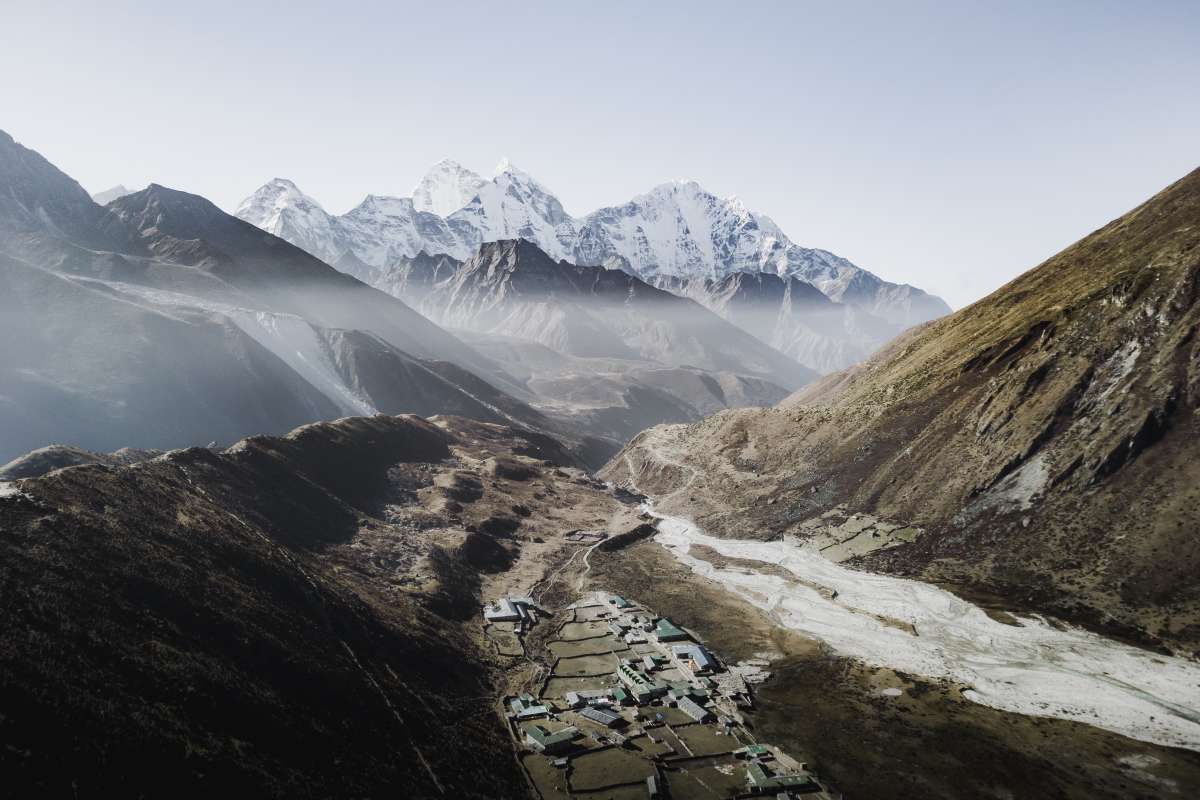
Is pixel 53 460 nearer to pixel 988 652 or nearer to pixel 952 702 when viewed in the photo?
pixel 952 702

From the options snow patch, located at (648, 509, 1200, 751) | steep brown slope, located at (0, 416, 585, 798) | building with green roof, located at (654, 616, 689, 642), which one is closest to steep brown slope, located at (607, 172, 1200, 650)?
snow patch, located at (648, 509, 1200, 751)

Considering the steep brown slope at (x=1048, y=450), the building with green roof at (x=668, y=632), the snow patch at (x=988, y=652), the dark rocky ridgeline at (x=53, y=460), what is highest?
the steep brown slope at (x=1048, y=450)

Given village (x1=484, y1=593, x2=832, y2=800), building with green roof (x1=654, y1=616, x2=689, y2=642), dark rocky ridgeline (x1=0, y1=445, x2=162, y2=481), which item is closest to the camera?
village (x1=484, y1=593, x2=832, y2=800)

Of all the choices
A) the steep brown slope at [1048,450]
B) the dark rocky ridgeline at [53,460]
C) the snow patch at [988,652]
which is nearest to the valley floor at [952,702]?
the snow patch at [988,652]

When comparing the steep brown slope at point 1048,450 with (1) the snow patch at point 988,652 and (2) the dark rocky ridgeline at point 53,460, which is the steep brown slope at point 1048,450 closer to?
(1) the snow patch at point 988,652

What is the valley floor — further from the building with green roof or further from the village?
the building with green roof

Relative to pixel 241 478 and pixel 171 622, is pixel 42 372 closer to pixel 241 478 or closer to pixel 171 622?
pixel 241 478
